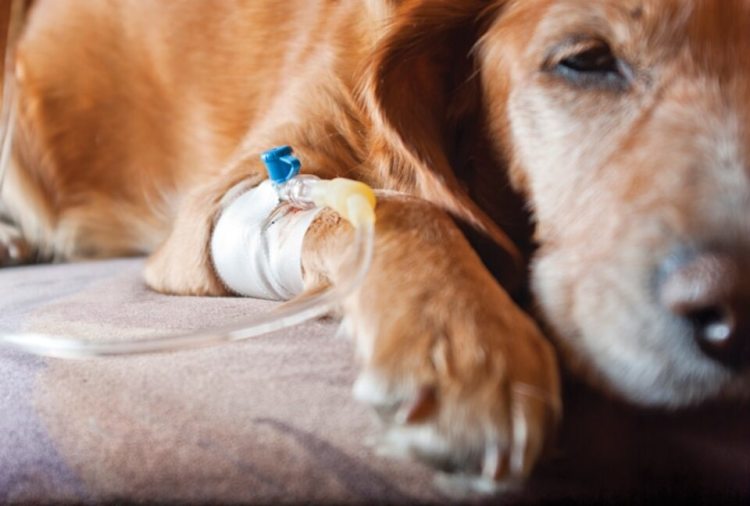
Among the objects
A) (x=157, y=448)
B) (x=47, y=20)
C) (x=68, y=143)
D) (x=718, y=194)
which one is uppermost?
(x=718, y=194)

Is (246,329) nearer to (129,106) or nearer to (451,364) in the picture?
(451,364)

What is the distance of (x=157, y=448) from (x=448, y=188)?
1.77ft

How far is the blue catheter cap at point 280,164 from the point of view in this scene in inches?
45.7

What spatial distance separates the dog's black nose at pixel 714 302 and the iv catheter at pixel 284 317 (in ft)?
1.05

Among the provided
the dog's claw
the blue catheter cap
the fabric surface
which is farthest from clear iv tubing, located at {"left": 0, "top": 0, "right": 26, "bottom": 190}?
the dog's claw

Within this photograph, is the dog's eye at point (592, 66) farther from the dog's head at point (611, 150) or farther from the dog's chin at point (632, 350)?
the dog's chin at point (632, 350)

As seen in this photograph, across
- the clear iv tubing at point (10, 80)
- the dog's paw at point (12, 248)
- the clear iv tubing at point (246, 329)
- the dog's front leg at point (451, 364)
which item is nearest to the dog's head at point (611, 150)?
the dog's front leg at point (451, 364)

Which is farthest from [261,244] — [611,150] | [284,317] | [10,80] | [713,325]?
[10,80]

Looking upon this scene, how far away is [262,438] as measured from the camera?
77 centimetres

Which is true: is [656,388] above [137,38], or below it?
above

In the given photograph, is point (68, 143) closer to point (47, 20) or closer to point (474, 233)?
point (47, 20)

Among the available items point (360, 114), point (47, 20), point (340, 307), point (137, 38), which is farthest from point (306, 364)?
point (47, 20)

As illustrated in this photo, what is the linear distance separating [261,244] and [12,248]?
44.3 inches

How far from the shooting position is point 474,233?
3.54ft
